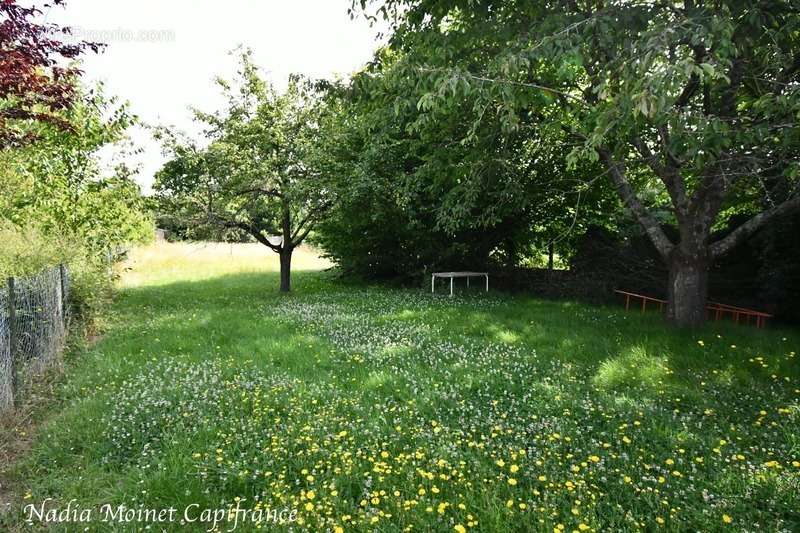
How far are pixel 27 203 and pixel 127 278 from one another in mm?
12691

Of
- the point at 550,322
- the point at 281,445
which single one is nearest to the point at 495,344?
the point at 550,322

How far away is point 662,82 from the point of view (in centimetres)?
374

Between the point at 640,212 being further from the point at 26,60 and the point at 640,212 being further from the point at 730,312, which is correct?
the point at 26,60

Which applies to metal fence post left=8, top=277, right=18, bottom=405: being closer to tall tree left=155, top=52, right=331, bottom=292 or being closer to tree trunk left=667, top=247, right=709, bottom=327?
tall tree left=155, top=52, right=331, bottom=292

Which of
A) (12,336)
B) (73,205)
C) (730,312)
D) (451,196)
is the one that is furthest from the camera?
(451,196)

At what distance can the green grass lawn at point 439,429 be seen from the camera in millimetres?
3348

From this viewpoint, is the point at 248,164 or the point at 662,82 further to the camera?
the point at 248,164

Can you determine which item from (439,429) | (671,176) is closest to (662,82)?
(439,429)

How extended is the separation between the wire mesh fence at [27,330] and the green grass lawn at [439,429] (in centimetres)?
50

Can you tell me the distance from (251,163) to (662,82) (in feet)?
40.7

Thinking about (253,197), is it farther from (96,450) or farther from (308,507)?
(308,507)

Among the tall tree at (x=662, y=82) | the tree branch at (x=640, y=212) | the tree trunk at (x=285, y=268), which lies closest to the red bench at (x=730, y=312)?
the tall tree at (x=662, y=82)

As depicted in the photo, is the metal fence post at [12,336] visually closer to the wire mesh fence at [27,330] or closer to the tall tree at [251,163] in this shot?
the wire mesh fence at [27,330]

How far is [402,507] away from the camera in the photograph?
333cm
